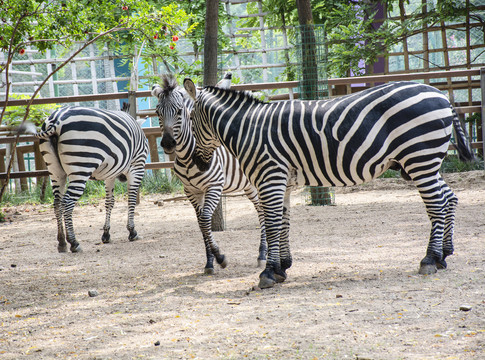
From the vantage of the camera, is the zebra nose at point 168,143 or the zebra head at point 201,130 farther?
the zebra nose at point 168,143

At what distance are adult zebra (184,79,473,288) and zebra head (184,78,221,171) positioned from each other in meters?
0.19

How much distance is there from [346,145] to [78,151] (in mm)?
3554

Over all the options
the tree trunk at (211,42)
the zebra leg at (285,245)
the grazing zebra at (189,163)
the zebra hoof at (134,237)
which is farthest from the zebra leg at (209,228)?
the zebra hoof at (134,237)

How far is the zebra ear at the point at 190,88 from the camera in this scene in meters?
4.62

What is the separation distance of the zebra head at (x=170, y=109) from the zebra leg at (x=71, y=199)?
6.27 feet

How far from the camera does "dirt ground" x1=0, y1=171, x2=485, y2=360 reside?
298 cm

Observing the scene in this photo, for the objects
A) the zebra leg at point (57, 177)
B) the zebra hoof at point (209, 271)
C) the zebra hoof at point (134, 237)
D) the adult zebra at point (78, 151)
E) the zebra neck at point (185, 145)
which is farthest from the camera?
the zebra hoof at point (134, 237)

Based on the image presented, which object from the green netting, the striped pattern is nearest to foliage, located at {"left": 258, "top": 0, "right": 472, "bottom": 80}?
the green netting

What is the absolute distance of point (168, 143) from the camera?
191 inches

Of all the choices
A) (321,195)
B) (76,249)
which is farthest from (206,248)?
(321,195)

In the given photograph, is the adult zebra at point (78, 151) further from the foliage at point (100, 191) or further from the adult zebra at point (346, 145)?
the foliage at point (100, 191)

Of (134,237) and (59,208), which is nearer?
(59,208)

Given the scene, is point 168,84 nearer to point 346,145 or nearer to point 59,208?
point 346,145

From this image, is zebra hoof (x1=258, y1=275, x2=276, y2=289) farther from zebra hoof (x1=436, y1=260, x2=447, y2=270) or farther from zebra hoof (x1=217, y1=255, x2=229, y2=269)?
zebra hoof (x1=436, y1=260, x2=447, y2=270)
